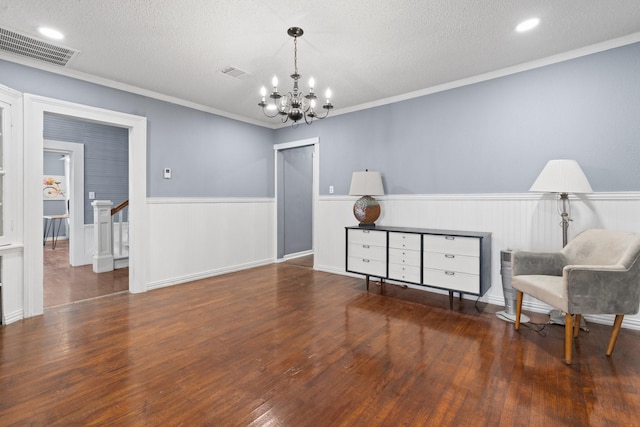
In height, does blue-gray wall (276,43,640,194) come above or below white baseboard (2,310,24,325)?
above

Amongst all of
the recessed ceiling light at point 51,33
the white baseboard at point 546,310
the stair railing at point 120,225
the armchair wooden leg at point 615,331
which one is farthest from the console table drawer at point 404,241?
the stair railing at point 120,225

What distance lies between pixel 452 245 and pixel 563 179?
3.54ft

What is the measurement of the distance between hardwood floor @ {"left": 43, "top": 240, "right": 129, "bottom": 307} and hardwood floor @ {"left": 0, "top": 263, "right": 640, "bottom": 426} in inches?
18.7

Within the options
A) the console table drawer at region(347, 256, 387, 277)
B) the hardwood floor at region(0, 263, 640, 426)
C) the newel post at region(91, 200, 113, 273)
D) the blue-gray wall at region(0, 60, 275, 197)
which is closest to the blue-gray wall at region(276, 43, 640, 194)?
the console table drawer at region(347, 256, 387, 277)

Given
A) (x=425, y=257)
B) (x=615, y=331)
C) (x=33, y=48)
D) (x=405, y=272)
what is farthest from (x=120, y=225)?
(x=615, y=331)

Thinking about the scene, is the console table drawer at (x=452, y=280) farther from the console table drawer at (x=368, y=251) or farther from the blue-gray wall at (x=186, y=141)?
the blue-gray wall at (x=186, y=141)

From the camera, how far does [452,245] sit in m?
3.17

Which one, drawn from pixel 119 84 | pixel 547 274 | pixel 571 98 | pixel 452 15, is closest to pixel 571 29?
pixel 571 98

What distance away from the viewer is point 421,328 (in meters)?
2.74

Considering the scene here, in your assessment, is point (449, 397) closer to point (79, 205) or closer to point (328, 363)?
point (328, 363)

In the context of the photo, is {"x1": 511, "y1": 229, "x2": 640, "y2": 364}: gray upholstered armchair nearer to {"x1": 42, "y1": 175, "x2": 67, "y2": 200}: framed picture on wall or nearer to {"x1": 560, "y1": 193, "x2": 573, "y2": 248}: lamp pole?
{"x1": 560, "y1": 193, "x2": 573, "y2": 248}: lamp pole

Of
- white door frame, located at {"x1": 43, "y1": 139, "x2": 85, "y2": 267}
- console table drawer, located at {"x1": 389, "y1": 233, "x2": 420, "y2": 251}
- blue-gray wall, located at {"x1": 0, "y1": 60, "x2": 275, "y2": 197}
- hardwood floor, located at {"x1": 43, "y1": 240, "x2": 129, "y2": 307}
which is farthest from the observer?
white door frame, located at {"x1": 43, "y1": 139, "x2": 85, "y2": 267}

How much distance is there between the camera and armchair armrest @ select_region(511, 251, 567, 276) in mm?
2699

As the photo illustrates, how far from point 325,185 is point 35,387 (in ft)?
12.7
